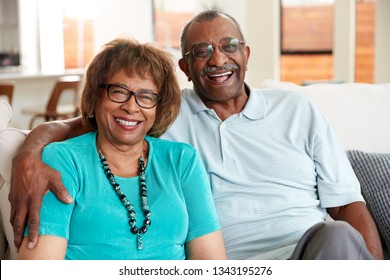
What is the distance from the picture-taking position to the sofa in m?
2.27

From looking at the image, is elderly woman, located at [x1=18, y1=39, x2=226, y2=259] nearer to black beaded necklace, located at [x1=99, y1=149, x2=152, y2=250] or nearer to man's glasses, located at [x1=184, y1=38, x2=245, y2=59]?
black beaded necklace, located at [x1=99, y1=149, x2=152, y2=250]

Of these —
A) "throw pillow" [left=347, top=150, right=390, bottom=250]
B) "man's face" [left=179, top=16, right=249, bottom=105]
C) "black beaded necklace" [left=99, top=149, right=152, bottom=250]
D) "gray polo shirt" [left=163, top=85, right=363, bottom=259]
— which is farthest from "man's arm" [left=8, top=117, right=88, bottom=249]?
"throw pillow" [left=347, top=150, right=390, bottom=250]

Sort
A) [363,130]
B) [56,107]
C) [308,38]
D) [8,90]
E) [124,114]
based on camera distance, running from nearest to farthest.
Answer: [124,114], [363,130], [8,90], [56,107], [308,38]

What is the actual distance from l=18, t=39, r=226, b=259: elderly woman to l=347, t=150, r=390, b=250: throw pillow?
725 mm

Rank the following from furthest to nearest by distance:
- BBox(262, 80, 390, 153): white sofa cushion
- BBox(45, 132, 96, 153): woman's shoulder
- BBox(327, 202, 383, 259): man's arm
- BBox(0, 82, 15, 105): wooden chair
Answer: BBox(0, 82, 15, 105): wooden chair < BBox(262, 80, 390, 153): white sofa cushion < BBox(327, 202, 383, 259): man's arm < BBox(45, 132, 96, 153): woman's shoulder

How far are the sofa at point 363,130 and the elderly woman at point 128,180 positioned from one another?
0.47 metres

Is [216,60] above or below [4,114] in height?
above

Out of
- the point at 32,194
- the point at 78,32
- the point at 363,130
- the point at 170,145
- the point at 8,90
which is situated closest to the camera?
the point at 32,194

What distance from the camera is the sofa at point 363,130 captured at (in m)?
2.27

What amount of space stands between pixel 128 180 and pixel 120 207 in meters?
0.09

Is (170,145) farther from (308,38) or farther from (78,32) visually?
(78,32)

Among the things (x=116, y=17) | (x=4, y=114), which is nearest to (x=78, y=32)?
(x=116, y=17)

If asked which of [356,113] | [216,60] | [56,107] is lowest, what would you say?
[56,107]

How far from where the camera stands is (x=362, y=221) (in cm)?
210
